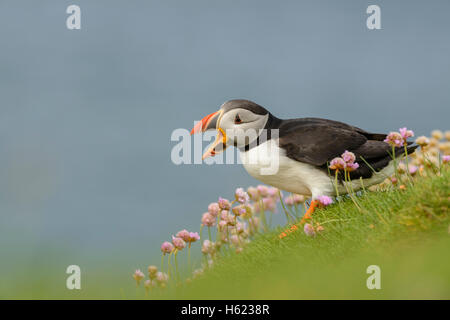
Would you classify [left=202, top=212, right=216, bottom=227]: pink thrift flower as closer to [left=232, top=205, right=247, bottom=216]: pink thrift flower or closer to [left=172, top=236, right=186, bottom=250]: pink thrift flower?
[left=232, top=205, right=247, bottom=216]: pink thrift flower

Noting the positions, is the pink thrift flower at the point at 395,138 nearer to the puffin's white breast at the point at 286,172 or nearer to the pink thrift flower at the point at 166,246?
the puffin's white breast at the point at 286,172

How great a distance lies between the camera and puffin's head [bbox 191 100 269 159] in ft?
21.6

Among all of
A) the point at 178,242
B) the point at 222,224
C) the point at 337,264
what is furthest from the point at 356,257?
the point at 222,224

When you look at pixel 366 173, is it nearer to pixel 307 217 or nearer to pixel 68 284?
pixel 307 217

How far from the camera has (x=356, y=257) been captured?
4.92 meters

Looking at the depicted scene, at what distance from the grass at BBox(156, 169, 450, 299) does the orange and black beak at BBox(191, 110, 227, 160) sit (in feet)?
4.40

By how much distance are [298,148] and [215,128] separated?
1089mm

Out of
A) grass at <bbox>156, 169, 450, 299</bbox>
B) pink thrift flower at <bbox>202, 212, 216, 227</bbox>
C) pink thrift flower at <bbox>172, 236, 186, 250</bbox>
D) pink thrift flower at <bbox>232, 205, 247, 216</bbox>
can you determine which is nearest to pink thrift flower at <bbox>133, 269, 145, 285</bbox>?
grass at <bbox>156, 169, 450, 299</bbox>

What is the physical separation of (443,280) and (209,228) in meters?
A: 3.56

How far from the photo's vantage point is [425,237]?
478 cm

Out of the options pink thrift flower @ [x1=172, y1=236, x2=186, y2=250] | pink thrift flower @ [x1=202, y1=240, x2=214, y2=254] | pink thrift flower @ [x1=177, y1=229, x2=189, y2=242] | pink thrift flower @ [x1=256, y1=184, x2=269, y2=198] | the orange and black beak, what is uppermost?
the orange and black beak

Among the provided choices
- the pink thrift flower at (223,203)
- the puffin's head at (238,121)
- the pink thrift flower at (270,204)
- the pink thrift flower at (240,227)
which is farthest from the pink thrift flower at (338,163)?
the pink thrift flower at (270,204)

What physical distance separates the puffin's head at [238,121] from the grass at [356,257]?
135 cm
